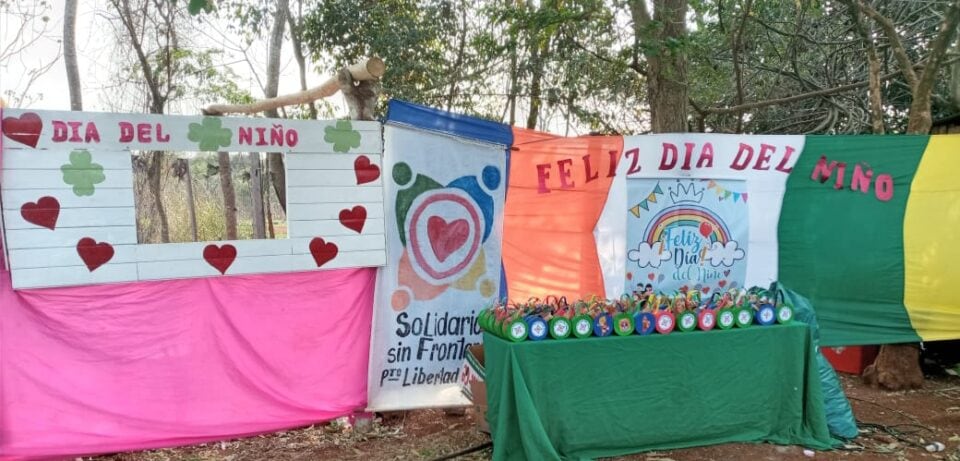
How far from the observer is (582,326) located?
155 inches

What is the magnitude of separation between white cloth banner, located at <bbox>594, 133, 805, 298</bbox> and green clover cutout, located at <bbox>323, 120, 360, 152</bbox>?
6.37 ft

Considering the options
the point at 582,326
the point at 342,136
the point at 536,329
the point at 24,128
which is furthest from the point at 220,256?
the point at 582,326

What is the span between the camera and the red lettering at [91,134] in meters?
3.87

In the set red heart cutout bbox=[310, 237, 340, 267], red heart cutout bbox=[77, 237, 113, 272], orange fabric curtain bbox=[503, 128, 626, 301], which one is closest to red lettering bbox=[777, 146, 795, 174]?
orange fabric curtain bbox=[503, 128, 626, 301]

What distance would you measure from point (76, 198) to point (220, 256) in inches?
33.4

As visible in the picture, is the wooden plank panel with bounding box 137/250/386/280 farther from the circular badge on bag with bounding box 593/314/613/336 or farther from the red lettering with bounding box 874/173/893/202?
the red lettering with bounding box 874/173/893/202

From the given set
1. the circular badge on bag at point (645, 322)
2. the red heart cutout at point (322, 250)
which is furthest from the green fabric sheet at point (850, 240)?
the red heart cutout at point (322, 250)

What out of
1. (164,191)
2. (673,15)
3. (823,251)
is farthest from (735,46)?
(164,191)

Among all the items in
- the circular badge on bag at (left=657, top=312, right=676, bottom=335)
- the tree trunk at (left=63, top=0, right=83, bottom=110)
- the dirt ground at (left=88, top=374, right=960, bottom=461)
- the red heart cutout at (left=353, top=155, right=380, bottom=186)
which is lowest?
the dirt ground at (left=88, top=374, right=960, bottom=461)

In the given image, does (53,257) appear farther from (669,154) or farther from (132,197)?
(669,154)

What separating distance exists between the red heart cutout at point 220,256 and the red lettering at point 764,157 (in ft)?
13.0

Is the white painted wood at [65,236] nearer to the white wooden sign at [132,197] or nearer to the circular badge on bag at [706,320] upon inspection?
the white wooden sign at [132,197]

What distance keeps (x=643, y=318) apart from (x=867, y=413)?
222 cm

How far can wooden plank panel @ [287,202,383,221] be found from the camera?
436cm
